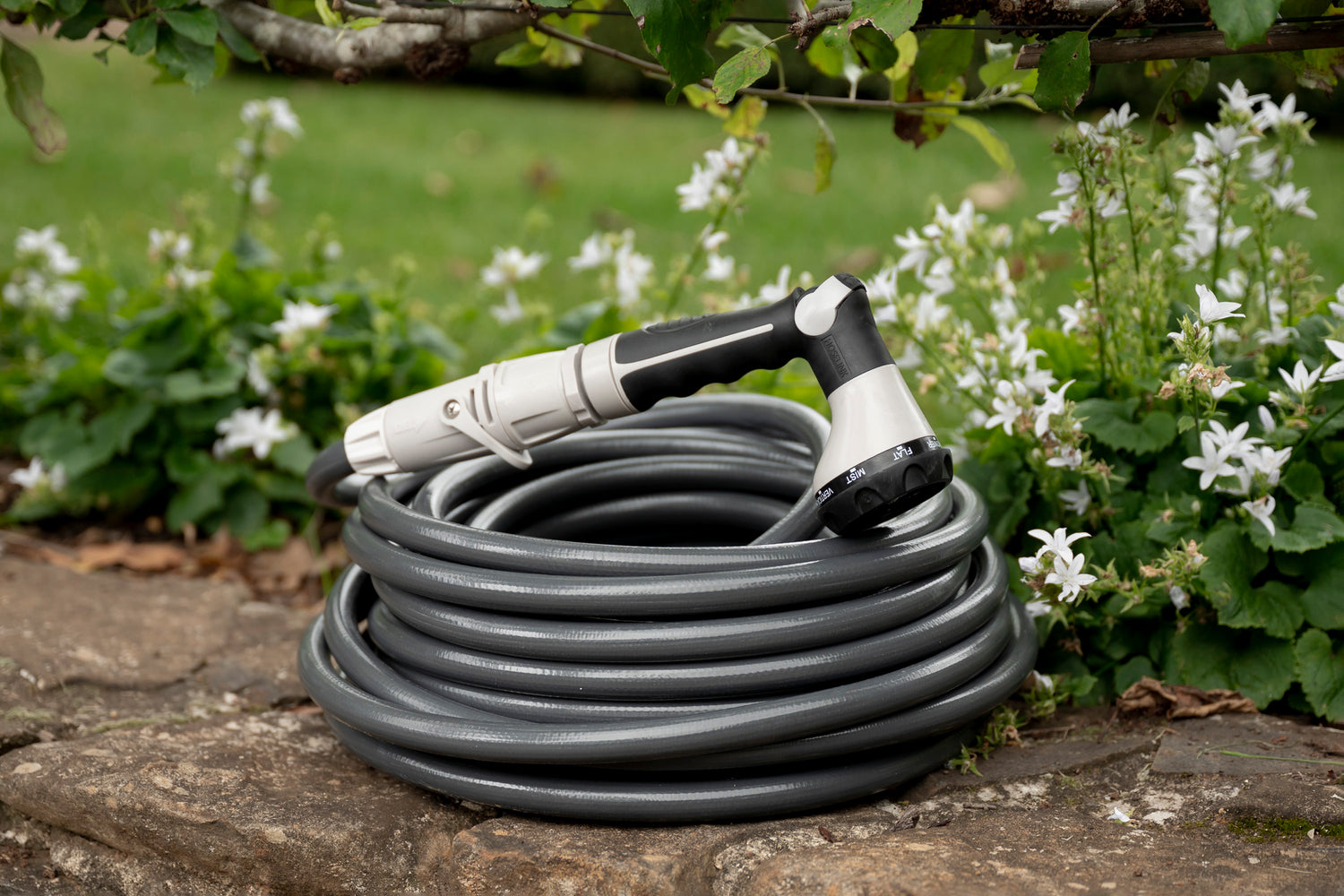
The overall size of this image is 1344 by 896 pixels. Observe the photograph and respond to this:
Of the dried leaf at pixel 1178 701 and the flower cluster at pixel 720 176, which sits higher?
the flower cluster at pixel 720 176

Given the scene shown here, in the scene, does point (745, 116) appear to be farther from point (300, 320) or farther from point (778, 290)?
point (300, 320)

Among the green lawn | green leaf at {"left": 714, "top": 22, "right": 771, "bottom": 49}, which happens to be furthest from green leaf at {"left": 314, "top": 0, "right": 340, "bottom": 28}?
the green lawn

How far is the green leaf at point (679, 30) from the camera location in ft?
4.64

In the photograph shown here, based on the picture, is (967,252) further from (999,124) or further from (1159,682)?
(999,124)

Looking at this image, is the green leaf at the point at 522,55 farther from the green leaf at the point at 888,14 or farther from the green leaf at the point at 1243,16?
the green leaf at the point at 1243,16

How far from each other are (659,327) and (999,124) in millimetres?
5536

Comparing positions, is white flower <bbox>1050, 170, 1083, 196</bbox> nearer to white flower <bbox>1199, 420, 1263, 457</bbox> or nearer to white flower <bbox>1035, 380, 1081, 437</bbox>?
white flower <bbox>1035, 380, 1081, 437</bbox>

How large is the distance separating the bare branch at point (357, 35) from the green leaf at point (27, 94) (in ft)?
0.98

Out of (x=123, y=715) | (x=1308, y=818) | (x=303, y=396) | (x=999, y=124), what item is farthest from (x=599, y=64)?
(x=1308, y=818)

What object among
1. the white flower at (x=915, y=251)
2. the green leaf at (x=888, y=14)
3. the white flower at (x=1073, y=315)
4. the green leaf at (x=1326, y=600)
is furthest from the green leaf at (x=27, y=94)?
the green leaf at (x=1326, y=600)

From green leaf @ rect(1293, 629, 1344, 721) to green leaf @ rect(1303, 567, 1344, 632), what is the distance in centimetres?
2

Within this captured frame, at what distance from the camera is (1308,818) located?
4.34ft

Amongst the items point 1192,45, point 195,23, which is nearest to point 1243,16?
point 1192,45

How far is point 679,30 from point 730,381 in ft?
1.48
